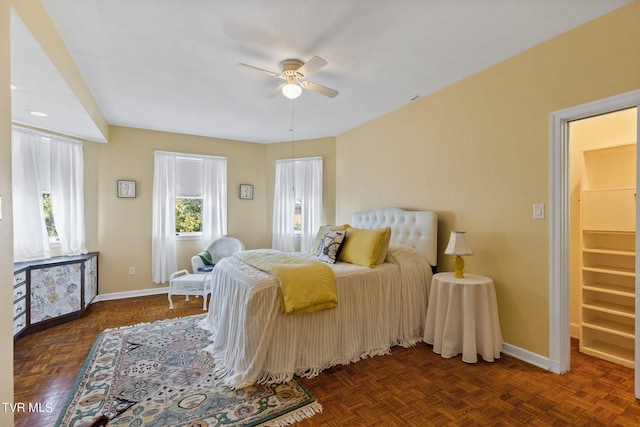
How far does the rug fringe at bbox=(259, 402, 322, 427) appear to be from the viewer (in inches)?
71.3

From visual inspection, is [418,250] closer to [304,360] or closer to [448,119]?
[448,119]

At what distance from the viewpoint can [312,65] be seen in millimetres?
2357

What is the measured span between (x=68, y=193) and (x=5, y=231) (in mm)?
3267

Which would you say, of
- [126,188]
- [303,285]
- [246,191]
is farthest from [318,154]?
[303,285]

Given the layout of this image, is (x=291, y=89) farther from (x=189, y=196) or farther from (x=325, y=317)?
(x=189, y=196)

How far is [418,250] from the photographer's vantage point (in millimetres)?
3297

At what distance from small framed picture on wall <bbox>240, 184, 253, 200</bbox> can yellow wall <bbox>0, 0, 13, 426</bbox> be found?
13.3 ft

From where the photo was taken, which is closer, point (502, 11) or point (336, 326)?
point (502, 11)

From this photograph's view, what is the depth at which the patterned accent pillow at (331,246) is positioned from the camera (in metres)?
3.15

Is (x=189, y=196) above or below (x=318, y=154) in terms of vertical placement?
below

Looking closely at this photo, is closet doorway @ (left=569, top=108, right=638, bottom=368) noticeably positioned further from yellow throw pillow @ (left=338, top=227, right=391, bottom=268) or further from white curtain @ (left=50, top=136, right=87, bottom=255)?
white curtain @ (left=50, top=136, right=87, bottom=255)

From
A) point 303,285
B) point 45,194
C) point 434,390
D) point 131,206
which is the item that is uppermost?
point 45,194

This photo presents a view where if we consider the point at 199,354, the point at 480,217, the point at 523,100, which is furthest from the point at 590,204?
the point at 199,354

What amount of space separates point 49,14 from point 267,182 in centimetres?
390
